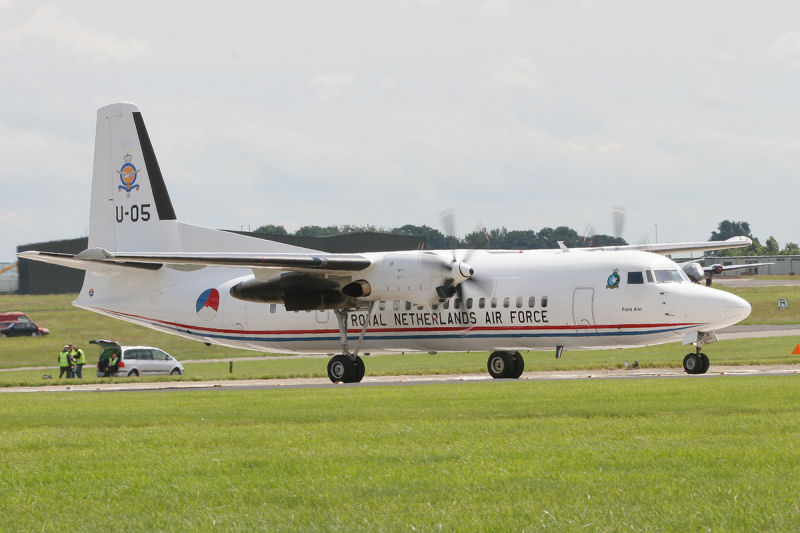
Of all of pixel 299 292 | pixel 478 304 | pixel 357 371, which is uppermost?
pixel 299 292

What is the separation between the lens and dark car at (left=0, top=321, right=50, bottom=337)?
67762 mm

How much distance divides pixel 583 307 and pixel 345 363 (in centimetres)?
717

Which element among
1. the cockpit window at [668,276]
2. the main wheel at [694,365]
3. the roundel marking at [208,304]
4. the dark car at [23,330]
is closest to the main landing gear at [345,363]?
the roundel marking at [208,304]

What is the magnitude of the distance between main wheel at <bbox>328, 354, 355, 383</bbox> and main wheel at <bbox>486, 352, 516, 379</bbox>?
435 centimetres

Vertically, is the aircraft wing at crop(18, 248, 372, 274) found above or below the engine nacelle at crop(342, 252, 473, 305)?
above

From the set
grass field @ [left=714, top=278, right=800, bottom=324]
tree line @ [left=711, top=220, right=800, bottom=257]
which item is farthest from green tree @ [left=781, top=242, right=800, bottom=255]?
grass field @ [left=714, top=278, right=800, bottom=324]

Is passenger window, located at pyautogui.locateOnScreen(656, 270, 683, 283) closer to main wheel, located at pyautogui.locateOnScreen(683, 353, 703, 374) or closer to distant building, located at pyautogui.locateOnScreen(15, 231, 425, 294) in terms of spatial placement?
main wheel, located at pyautogui.locateOnScreen(683, 353, 703, 374)

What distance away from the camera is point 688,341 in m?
28.5

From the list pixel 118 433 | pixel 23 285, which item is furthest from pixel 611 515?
pixel 23 285

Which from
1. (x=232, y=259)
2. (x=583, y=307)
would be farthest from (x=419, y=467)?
(x=583, y=307)

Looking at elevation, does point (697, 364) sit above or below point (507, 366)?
above

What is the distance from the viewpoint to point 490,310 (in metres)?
30.1

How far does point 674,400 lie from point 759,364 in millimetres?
18725

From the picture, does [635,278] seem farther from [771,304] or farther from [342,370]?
[771,304]
